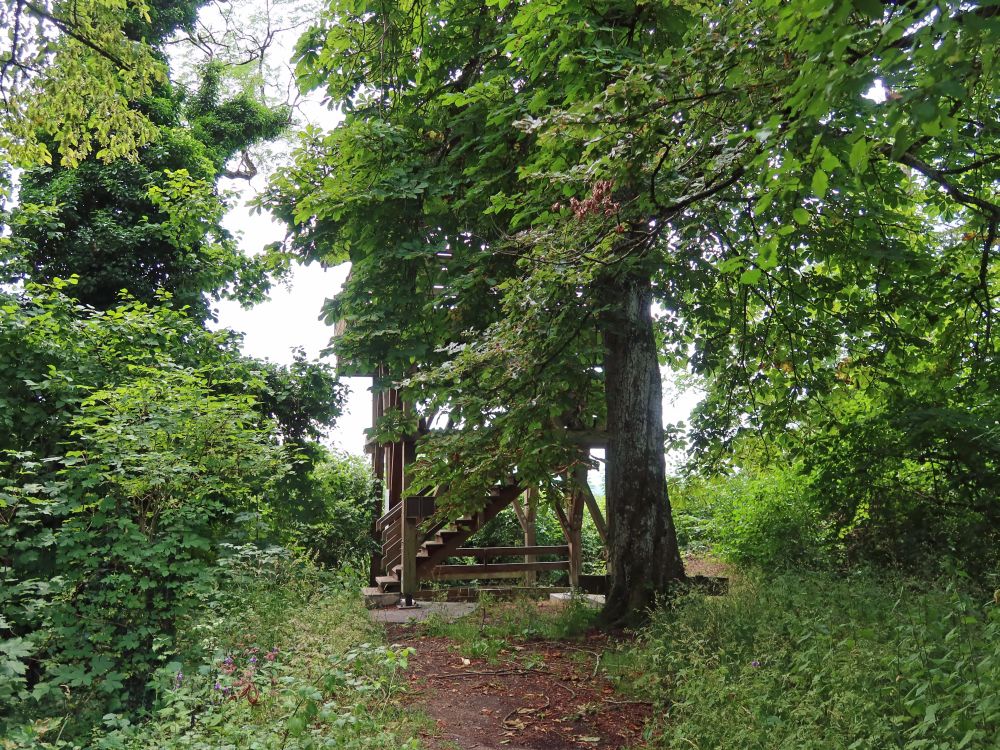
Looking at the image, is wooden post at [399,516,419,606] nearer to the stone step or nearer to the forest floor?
the stone step

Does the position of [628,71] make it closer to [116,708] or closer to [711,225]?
[711,225]

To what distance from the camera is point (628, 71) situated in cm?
465

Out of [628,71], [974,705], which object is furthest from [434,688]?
[628,71]

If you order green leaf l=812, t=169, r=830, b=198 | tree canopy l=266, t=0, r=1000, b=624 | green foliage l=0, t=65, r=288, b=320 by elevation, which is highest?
Result: green foliage l=0, t=65, r=288, b=320

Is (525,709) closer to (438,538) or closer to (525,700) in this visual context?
(525,700)

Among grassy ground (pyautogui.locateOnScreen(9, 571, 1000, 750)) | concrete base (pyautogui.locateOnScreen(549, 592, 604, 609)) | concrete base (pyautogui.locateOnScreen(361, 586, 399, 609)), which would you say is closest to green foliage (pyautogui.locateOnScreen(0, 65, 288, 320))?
concrete base (pyautogui.locateOnScreen(361, 586, 399, 609))

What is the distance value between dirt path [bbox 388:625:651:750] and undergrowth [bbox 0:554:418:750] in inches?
14.0

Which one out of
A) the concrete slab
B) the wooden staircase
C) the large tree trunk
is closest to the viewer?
the large tree trunk

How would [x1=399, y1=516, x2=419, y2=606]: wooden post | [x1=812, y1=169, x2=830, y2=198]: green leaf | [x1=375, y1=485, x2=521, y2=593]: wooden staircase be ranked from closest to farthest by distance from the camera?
[x1=812, y1=169, x2=830, y2=198]: green leaf < [x1=399, y1=516, x2=419, y2=606]: wooden post < [x1=375, y1=485, x2=521, y2=593]: wooden staircase

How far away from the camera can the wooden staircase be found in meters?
12.0

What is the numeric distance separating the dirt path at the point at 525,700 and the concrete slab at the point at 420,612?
162 cm

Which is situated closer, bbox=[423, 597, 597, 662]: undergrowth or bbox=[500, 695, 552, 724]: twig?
bbox=[500, 695, 552, 724]: twig

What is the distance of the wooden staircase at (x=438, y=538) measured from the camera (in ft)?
39.4

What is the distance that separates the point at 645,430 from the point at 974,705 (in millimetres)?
4662
